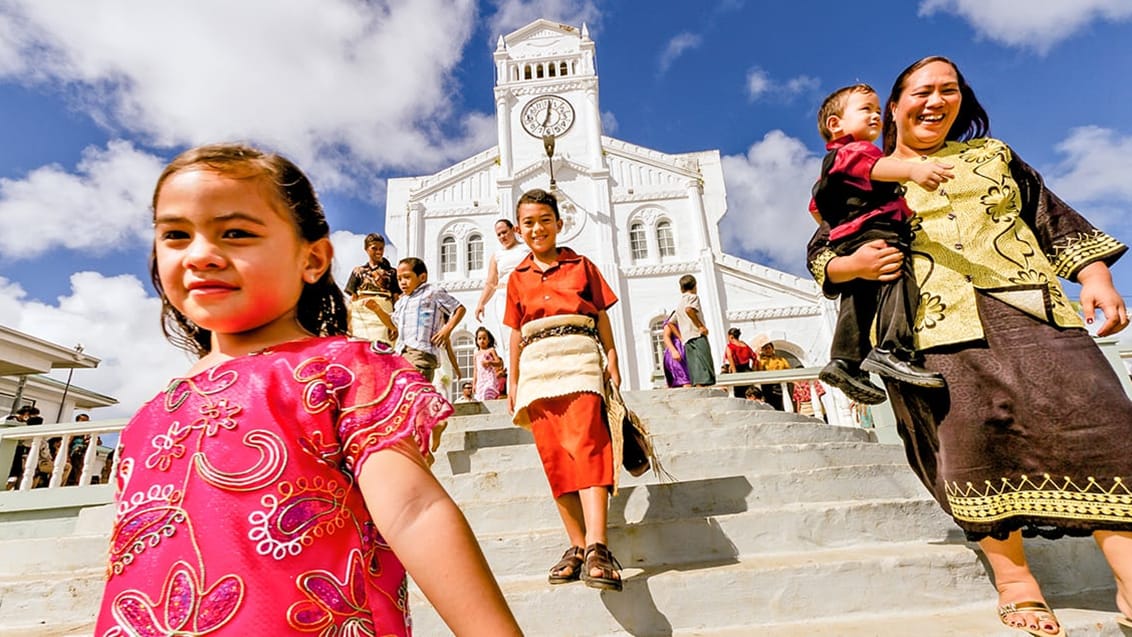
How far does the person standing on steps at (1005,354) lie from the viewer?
1597mm

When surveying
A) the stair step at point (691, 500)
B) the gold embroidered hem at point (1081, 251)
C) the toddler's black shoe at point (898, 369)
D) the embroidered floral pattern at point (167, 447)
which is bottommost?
the stair step at point (691, 500)

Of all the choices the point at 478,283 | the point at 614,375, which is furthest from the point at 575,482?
the point at 478,283

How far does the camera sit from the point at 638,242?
20531 mm

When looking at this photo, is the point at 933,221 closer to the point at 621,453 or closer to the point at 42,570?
the point at 621,453

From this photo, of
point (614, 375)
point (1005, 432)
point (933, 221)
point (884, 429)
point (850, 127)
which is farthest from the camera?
point (884, 429)

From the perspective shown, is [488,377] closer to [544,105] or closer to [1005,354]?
[1005,354]

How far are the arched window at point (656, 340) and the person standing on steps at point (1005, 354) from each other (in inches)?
638

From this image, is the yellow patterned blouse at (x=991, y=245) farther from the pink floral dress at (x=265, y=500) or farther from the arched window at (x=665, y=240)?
the arched window at (x=665, y=240)

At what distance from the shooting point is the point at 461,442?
4230 mm

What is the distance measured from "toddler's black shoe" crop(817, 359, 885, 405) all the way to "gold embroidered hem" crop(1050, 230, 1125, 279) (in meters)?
0.72

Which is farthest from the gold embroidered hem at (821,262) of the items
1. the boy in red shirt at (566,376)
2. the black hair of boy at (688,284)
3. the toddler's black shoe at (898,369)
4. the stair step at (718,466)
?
the black hair of boy at (688,284)

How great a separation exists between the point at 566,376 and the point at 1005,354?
64.6 inches

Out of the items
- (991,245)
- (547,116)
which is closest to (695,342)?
(991,245)

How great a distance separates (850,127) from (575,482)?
1873 mm
